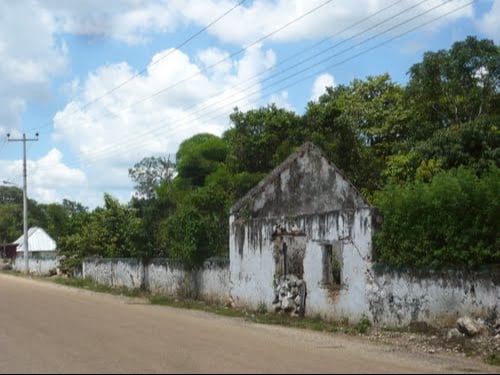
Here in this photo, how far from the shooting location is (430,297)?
1409cm

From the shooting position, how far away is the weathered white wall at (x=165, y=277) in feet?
75.0

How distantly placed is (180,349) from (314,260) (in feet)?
23.4

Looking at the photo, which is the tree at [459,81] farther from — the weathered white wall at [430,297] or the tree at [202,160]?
the tree at [202,160]

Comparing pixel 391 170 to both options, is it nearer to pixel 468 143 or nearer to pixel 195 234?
pixel 468 143

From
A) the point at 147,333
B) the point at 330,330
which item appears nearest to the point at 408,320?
the point at 330,330

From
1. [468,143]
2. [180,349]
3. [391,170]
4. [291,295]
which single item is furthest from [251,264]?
[391,170]

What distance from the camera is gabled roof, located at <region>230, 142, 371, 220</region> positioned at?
19266 millimetres

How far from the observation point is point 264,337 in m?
13.9

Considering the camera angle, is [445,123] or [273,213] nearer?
[273,213]

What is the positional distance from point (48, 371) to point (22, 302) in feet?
48.3

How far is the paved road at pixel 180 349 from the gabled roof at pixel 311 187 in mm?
4391

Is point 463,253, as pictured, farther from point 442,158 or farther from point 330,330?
point 442,158

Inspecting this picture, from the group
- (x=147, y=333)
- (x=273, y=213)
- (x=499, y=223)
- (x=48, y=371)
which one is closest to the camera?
(x=48, y=371)

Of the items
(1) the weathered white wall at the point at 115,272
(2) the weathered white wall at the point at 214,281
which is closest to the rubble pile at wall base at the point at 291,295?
(2) the weathered white wall at the point at 214,281
